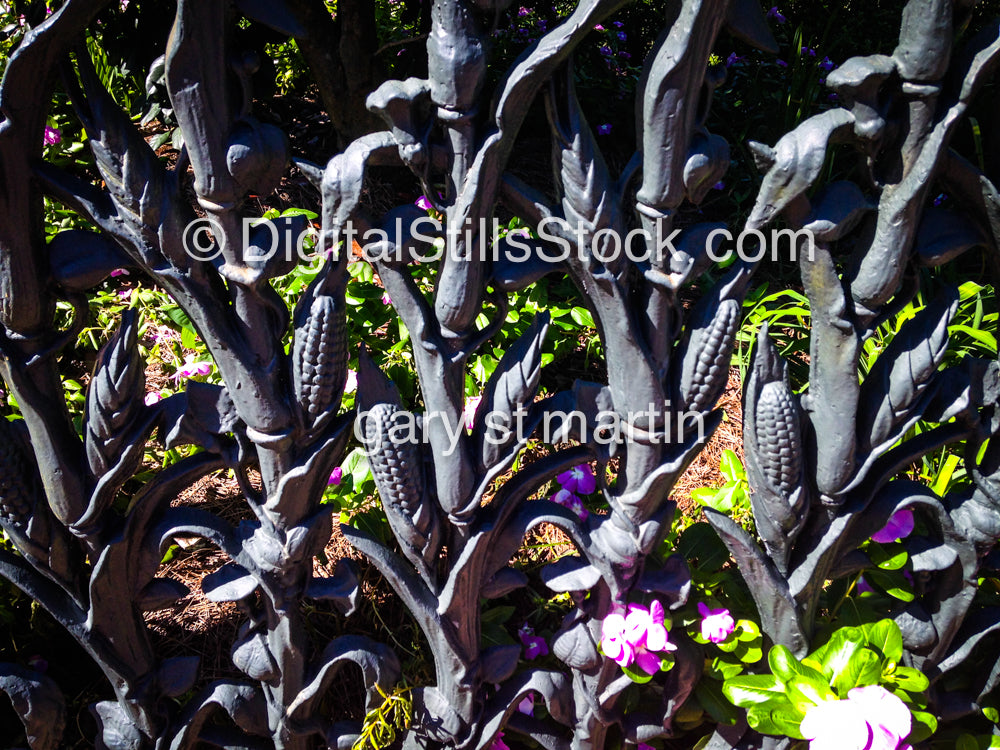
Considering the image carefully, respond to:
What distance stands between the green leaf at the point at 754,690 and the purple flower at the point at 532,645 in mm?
469

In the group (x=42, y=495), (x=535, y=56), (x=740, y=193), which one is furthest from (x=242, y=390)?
(x=740, y=193)

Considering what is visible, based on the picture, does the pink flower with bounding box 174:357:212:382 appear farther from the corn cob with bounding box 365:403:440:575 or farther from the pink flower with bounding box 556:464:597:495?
the corn cob with bounding box 365:403:440:575

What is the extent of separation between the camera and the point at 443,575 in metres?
1.57

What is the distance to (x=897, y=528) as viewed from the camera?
1277 millimetres

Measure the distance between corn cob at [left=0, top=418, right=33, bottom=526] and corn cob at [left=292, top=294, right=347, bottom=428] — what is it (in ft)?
1.41

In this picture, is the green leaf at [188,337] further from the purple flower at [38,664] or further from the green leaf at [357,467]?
the purple flower at [38,664]

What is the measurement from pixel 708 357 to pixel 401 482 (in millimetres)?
469

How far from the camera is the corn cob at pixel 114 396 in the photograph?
39.3 inches

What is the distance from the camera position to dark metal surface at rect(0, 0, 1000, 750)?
88 cm

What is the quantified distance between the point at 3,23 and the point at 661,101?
10.6 ft

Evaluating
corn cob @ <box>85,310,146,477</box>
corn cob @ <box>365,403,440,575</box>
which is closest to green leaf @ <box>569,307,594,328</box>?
corn cob @ <box>365,403,440,575</box>

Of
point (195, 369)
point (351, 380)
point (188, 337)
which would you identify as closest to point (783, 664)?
point (351, 380)

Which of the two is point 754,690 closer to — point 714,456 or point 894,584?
point 894,584

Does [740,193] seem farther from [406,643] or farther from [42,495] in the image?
[42,495]
